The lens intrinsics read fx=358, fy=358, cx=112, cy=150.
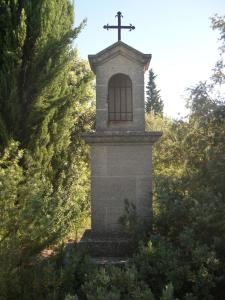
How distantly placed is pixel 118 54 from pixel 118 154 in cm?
175

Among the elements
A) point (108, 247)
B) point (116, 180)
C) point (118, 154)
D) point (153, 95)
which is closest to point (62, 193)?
point (116, 180)

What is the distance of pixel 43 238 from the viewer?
5.00m

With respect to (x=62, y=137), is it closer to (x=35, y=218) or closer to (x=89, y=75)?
(x=89, y=75)

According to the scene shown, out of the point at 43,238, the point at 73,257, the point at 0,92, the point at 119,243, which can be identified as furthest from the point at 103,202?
the point at 0,92

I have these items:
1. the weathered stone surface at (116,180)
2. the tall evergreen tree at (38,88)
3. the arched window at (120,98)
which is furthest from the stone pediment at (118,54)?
the weathered stone surface at (116,180)

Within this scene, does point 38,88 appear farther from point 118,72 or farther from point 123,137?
point 123,137

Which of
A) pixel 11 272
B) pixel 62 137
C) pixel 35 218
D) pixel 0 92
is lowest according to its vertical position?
pixel 11 272

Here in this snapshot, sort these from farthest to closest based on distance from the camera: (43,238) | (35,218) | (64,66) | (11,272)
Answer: (64,66) → (43,238) → (35,218) → (11,272)

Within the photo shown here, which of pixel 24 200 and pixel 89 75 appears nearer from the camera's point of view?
pixel 24 200

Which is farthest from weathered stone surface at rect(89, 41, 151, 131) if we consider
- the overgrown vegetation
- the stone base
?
the stone base

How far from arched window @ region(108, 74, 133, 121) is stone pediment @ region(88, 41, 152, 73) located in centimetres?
51

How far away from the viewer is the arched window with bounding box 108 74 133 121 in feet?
21.9

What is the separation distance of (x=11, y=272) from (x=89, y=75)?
16.0 feet

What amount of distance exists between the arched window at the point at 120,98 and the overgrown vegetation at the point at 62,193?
3.46 ft
